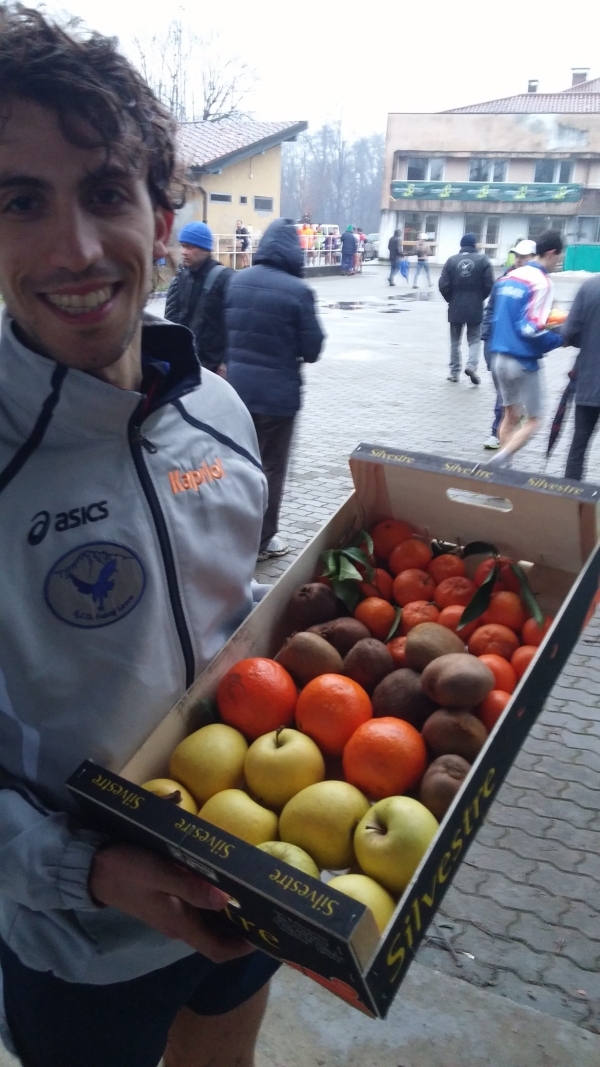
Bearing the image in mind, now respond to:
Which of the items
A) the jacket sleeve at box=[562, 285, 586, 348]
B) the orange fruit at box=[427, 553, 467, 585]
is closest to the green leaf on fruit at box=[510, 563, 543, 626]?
the orange fruit at box=[427, 553, 467, 585]

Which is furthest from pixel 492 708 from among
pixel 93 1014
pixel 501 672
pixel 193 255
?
pixel 193 255

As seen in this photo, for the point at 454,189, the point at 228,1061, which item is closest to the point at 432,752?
the point at 228,1061

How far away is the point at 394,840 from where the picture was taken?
1.07 metres

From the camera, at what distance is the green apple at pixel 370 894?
39.8 inches

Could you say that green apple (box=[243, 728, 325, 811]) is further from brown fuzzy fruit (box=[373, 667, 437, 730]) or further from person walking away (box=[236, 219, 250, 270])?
person walking away (box=[236, 219, 250, 270])

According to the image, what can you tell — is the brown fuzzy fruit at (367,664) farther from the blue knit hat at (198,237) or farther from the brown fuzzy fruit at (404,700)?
the blue knit hat at (198,237)

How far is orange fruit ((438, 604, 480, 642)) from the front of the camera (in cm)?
155

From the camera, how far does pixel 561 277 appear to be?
1252 inches

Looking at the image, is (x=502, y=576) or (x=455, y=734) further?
(x=502, y=576)

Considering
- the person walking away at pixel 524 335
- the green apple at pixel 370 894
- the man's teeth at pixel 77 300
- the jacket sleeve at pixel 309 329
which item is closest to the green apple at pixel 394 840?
the green apple at pixel 370 894

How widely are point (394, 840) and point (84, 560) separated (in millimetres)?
603

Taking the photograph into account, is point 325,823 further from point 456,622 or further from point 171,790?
point 456,622

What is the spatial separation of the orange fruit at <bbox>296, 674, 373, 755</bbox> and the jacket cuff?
378mm

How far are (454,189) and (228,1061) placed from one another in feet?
145
